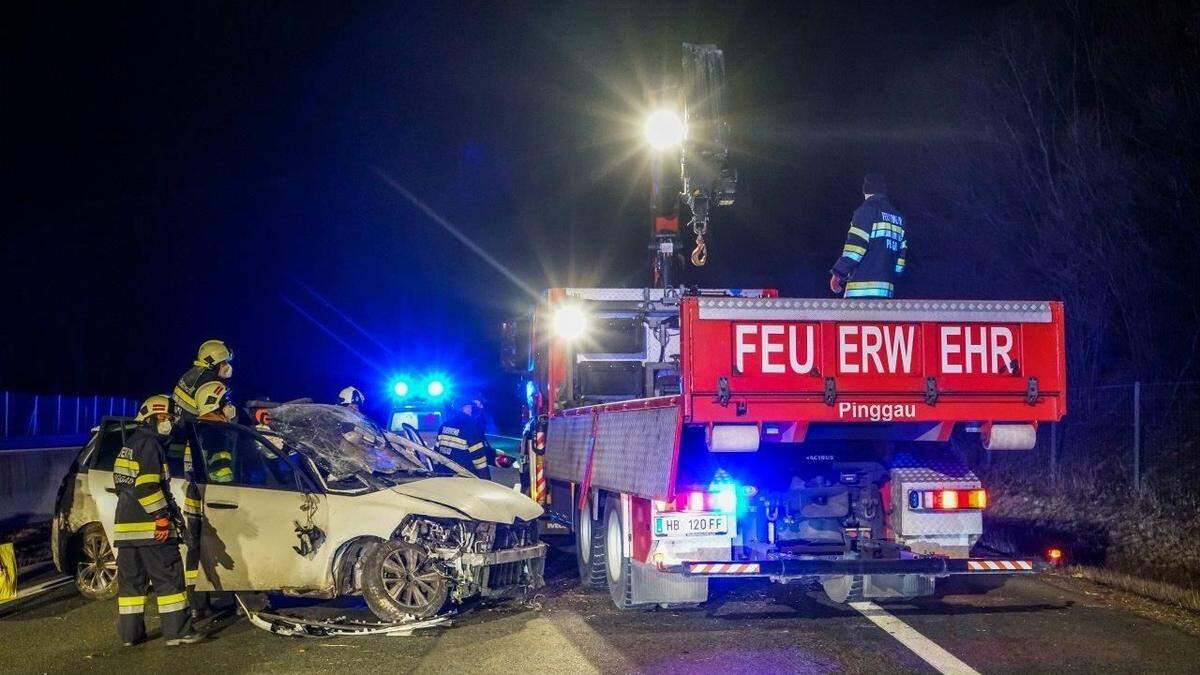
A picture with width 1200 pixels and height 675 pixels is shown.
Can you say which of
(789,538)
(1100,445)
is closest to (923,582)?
(789,538)

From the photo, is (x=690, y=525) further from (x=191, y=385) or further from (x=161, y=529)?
(x=191, y=385)

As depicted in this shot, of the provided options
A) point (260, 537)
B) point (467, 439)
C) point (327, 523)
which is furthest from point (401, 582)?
point (467, 439)

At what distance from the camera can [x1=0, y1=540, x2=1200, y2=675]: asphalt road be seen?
271 inches

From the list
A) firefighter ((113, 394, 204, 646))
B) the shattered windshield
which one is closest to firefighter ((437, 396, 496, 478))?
the shattered windshield

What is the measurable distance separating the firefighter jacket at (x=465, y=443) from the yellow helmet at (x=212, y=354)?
11.3 ft

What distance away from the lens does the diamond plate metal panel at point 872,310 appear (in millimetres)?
7422

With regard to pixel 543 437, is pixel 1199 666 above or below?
below

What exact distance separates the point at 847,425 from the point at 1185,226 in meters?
9.84

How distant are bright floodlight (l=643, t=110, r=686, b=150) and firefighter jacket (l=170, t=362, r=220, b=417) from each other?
203 inches

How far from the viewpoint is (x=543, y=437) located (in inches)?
509

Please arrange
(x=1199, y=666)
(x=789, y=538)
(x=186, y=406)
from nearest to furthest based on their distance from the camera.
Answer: (x=1199, y=666), (x=789, y=538), (x=186, y=406)

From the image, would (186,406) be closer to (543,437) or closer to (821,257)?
(543,437)

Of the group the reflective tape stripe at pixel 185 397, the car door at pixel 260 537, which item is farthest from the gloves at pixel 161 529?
the reflective tape stripe at pixel 185 397

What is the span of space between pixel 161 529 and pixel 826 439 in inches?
185
